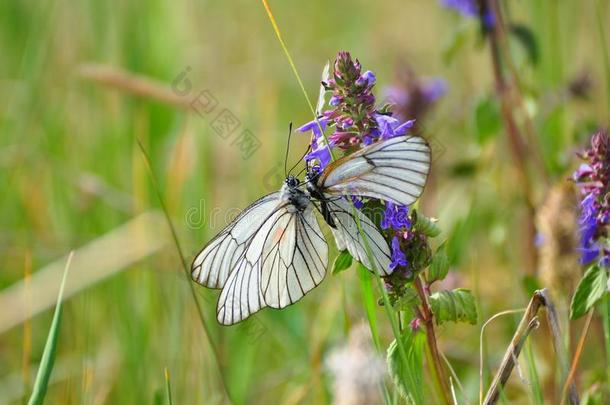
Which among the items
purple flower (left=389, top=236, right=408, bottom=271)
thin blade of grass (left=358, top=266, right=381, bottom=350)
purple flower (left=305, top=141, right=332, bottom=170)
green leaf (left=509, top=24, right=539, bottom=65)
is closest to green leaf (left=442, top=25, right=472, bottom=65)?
green leaf (left=509, top=24, right=539, bottom=65)

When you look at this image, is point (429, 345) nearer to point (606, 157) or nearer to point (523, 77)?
point (606, 157)

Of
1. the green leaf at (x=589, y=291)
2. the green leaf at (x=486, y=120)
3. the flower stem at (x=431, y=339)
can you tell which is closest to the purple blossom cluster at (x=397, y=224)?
the flower stem at (x=431, y=339)

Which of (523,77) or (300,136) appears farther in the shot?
(300,136)

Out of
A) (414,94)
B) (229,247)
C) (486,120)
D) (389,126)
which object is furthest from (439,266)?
(414,94)

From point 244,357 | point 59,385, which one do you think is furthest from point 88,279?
point 244,357

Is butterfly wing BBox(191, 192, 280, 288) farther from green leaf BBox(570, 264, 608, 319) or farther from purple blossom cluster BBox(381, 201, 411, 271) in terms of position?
green leaf BBox(570, 264, 608, 319)

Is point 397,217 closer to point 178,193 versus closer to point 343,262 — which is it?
point 343,262

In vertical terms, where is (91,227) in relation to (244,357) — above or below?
above
